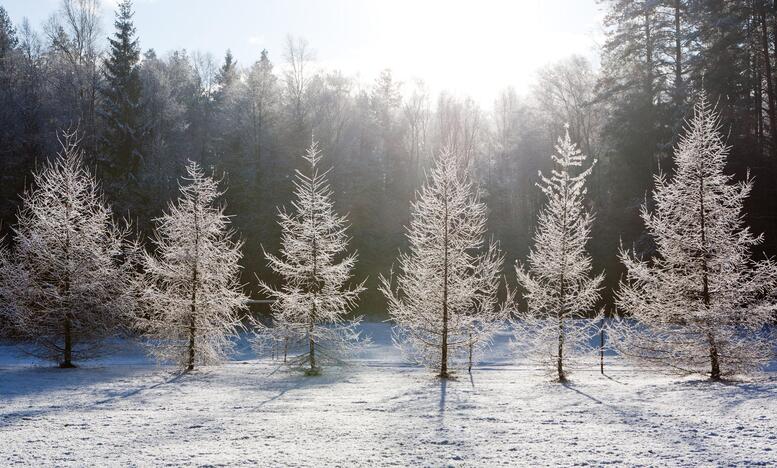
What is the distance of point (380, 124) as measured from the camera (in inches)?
2244

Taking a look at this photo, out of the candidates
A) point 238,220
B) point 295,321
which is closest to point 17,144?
point 238,220

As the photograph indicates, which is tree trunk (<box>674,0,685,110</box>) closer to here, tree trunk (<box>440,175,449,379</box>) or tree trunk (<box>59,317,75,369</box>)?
tree trunk (<box>440,175,449,379</box>)

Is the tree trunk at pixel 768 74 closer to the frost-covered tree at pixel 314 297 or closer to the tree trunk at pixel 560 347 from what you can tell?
the tree trunk at pixel 560 347

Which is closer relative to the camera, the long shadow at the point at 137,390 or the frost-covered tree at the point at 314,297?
the long shadow at the point at 137,390

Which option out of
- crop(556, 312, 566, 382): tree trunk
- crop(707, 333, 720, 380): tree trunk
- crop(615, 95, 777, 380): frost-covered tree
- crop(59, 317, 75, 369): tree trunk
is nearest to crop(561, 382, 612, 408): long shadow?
crop(556, 312, 566, 382): tree trunk

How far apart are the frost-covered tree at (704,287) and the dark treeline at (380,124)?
1698 centimetres

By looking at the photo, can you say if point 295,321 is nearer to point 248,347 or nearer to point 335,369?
point 335,369

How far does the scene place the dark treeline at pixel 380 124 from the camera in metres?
31.8

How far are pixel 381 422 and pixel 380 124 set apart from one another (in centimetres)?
4944

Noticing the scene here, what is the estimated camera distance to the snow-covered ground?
24.7 ft

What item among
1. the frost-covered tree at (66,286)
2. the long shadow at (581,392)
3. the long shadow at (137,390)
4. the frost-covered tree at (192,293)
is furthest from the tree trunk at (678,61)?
the frost-covered tree at (66,286)

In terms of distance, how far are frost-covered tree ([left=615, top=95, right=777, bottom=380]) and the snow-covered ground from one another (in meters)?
0.91

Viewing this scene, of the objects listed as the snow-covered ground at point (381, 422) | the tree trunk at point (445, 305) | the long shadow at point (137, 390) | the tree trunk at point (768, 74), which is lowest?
the long shadow at point (137, 390)

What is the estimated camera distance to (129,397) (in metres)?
12.9
